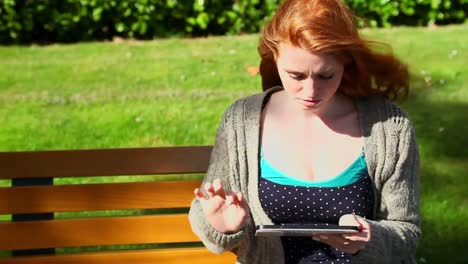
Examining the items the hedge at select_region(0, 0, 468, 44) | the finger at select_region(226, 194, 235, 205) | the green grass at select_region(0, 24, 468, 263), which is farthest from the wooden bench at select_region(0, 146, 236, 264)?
the hedge at select_region(0, 0, 468, 44)

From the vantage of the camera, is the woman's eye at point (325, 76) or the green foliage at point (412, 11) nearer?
the woman's eye at point (325, 76)

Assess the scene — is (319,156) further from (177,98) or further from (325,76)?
(177,98)

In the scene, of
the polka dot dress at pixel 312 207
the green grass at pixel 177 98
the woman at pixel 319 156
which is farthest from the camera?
the green grass at pixel 177 98

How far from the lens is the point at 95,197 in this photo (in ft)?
10.9

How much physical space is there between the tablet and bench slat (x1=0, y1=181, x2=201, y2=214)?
0.81 m

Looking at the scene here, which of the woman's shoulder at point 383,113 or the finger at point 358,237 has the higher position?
the woman's shoulder at point 383,113

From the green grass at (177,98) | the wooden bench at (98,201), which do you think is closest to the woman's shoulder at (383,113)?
the wooden bench at (98,201)

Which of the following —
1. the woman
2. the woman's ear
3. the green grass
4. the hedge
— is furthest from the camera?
the hedge

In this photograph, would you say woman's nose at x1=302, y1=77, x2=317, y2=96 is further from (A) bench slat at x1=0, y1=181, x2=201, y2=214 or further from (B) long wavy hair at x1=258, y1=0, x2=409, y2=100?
(A) bench slat at x1=0, y1=181, x2=201, y2=214

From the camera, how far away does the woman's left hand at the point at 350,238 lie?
2641 millimetres

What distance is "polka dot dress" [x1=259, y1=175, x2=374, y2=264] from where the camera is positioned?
112 inches

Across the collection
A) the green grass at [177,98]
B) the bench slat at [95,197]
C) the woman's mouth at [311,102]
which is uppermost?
the woman's mouth at [311,102]

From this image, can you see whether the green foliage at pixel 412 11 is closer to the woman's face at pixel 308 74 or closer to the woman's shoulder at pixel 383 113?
the woman's shoulder at pixel 383 113

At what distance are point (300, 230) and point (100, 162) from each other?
0.99 meters
